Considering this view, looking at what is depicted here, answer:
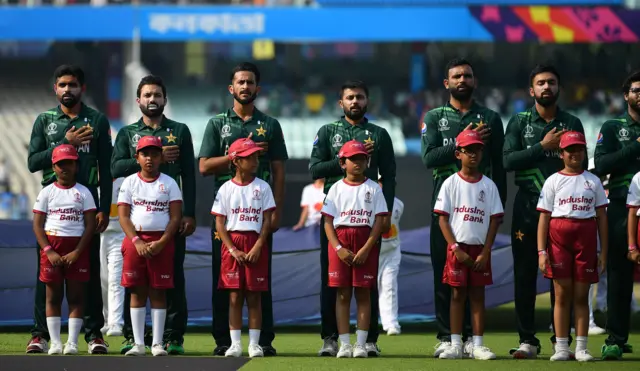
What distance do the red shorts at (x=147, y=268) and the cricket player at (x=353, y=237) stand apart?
1.19 m

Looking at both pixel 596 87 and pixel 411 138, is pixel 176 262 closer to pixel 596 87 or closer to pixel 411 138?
pixel 411 138

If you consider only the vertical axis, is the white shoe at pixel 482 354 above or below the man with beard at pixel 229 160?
below

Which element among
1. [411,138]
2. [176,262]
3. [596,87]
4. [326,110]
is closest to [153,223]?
[176,262]

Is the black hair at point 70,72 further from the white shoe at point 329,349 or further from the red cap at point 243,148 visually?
the white shoe at point 329,349

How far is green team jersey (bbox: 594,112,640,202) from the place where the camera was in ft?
29.1

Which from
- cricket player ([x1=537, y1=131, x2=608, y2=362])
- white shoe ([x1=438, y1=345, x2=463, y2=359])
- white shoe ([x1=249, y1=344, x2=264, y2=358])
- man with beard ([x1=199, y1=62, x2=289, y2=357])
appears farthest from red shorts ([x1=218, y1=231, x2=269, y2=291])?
cricket player ([x1=537, y1=131, x2=608, y2=362])

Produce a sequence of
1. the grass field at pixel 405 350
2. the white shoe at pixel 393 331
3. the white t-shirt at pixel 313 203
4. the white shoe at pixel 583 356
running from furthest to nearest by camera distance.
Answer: the white t-shirt at pixel 313 203, the white shoe at pixel 393 331, the white shoe at pixel 583 356, the grass field at pixel 405 350

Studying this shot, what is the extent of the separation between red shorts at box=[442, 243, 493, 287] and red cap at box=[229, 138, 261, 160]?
1.60 m

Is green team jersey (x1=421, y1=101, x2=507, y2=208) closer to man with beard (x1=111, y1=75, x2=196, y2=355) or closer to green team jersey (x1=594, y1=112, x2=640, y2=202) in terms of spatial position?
green team jersey (x1=594, y1=112, x2=640, y2=202)

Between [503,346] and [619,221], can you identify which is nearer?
[619,221]

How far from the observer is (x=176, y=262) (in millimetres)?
8891

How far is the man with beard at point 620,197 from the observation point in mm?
8906

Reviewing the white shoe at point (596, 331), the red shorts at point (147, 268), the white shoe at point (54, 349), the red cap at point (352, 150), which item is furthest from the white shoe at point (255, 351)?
the white shoe at point (596, 331)

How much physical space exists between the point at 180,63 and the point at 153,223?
88.2 ft
